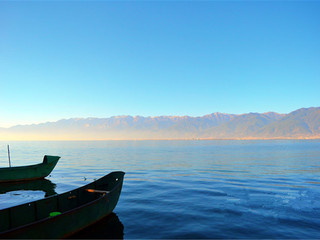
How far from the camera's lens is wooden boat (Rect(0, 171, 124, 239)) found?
827 cm

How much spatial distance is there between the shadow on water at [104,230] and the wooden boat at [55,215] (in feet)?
1.68

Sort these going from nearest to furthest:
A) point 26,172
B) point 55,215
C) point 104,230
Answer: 1. point 55,215
2. point 104,230
3. point 26,172

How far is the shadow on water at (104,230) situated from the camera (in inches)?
442

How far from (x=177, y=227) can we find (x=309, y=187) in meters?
18.3

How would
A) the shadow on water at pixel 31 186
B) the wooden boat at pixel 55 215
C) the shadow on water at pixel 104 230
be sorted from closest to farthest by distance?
1. the wooden boat at pixel 55 215
2. the shadow on water at pixel 104 230
3. the shadow on water at pixel 31 186

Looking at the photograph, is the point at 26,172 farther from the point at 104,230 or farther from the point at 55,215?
the point at 55,215

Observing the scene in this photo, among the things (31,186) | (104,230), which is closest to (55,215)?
(104,230)

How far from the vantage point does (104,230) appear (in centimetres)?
1204

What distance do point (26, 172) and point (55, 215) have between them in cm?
2096

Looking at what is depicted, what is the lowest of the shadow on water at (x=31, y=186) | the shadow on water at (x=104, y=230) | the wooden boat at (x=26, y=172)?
the shadow on water at (x=31, y=186)

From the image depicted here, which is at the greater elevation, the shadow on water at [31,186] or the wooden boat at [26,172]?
the wooden boat at [26,172]

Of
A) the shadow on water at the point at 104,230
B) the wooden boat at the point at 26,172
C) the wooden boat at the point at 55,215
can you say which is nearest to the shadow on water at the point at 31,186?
the wooden boat at the point at 26,172

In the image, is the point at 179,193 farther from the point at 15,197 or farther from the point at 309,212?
the point at 15,197

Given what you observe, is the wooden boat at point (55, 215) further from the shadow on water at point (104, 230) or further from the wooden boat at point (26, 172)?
the wooden boat at point (26, 172)
